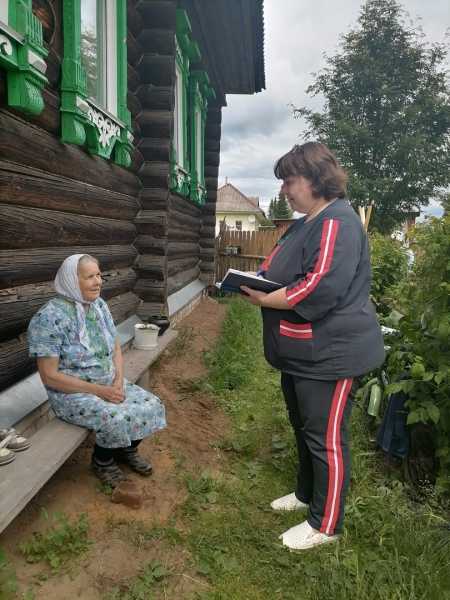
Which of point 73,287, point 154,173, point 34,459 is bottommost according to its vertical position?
point 34,459

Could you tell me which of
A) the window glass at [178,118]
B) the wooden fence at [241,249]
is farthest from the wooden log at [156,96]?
the wooden fence at [241,249]

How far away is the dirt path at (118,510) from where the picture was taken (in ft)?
6.59

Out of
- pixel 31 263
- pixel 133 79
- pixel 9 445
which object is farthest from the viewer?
pixel 133 79

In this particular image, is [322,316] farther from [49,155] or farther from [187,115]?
[187,115]

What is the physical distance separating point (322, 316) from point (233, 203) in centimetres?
4706

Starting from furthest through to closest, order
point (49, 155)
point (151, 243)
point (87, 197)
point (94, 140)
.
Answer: point (151, 243) < point (87, 197) < point (94, 140) < point (49, 155)

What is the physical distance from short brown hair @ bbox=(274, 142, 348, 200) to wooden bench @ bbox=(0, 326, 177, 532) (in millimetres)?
1640

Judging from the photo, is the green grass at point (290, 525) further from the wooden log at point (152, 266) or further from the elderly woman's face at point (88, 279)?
the wooden log at point (152, 266)

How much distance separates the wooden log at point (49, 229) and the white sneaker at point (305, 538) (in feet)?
6.78

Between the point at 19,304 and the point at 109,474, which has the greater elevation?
the point at 19,304

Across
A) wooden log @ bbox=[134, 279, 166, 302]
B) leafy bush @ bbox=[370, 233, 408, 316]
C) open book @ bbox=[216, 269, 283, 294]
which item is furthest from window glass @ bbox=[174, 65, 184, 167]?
open book @ bbox=[216, 269, 283, 294]

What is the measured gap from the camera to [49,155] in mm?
2869

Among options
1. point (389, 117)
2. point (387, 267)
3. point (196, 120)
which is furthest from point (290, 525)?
point (389, 117)

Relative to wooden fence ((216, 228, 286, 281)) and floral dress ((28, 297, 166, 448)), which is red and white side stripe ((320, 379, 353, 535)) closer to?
floral dress ((28, 297, 166, 448))
